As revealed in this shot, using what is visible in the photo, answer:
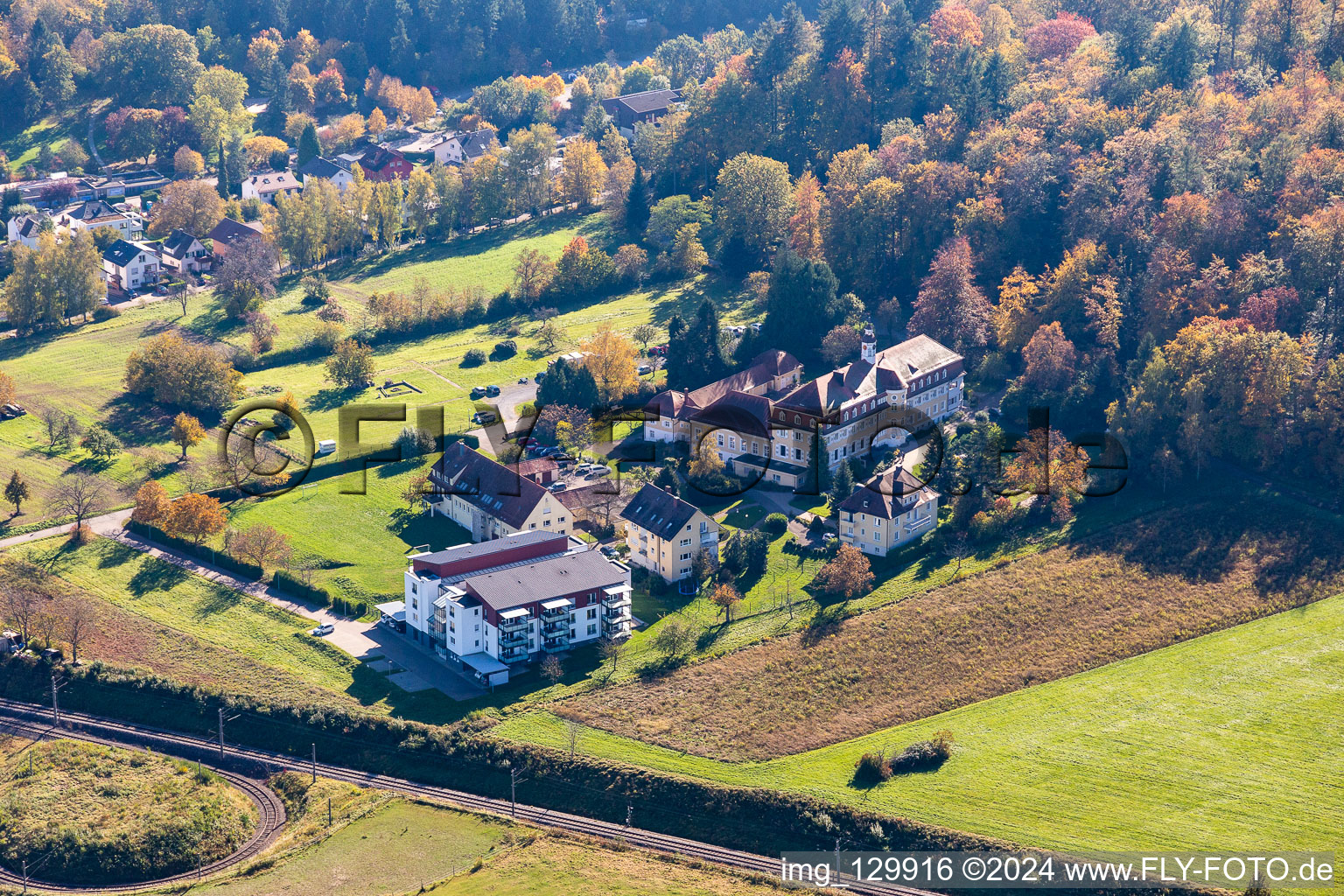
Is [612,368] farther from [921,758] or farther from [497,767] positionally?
[921,758]

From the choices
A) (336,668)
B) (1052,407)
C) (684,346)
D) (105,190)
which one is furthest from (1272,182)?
(105,190)

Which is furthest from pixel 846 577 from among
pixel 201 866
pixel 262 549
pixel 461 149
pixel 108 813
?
pixel 461 149

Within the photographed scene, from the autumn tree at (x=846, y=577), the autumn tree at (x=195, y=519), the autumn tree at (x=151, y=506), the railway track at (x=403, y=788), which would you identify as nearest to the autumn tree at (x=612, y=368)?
the autumn tree at (x=846, y=577)

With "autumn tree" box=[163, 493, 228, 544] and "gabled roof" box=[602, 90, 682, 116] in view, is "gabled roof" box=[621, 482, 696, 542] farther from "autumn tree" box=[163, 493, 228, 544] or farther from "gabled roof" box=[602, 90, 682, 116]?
"gabled roof" box=[602, 90, 682, 116]

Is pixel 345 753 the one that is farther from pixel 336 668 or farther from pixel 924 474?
pixel 924 474

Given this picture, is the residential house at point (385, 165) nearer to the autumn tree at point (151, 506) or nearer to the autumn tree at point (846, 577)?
the autumn tree at point (151, 506)

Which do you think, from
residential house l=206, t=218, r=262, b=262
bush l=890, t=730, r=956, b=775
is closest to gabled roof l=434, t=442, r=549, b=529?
bush l=890, t=730, r=956, b=775

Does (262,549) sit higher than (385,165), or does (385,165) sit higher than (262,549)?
(385,165)
